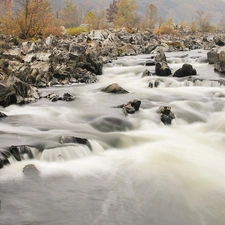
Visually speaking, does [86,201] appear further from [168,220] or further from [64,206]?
[168,220]

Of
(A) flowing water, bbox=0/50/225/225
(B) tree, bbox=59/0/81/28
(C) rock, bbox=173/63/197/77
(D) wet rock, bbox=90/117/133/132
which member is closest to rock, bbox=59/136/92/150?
(A) flowing water, bbox=0/50/225/225

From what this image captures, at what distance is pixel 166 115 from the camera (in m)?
7.91

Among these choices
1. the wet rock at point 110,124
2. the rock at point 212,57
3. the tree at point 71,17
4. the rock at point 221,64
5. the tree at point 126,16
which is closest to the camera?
the wet rock at point 110,124

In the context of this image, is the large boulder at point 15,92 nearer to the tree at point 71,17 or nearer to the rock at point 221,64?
the rock at point 221,64

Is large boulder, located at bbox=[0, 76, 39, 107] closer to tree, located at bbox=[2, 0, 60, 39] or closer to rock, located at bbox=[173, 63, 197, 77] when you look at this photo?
rock, located at bbox=[173, 63, 197, 77]

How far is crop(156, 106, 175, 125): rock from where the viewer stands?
25.1 feet

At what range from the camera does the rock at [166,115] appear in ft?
25.1

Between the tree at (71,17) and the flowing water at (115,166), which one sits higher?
the tree at (71,17)

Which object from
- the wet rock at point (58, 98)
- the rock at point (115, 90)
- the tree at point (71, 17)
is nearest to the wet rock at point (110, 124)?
the wet rock at point (58, 98)

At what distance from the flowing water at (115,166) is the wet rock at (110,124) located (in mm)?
25

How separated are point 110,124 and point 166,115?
1616 mm

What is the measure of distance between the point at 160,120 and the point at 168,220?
4.31 m

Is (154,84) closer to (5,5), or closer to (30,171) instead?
(30,171)

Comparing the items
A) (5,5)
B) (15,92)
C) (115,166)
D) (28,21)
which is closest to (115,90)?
(15,92)
